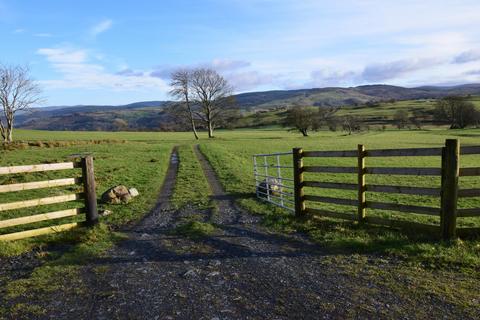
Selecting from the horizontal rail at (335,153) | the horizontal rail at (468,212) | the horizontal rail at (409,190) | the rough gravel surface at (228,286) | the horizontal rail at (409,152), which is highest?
the horizontal rail at (409,152)

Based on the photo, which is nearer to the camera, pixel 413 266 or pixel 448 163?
pixel 413 266

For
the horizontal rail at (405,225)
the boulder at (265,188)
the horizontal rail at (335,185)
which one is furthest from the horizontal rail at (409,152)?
the boulder at (265,188)

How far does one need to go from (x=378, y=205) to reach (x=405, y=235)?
1.02 m

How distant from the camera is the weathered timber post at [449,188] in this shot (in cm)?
756

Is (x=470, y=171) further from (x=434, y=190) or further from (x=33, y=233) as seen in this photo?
(x=33, y=233)

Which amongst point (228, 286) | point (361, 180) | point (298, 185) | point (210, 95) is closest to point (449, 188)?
point (361, 180)

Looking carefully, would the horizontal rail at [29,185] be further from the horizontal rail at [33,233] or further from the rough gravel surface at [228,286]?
the rough gravel surface at [228,286]

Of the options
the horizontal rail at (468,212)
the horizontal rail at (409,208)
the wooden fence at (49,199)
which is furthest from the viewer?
the wooden fence at (49,199)

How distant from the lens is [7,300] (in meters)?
5.75

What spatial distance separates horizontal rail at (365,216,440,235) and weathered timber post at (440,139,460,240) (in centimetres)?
26

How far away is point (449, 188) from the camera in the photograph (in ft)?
25.1

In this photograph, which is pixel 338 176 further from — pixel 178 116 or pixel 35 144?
pixel 178 116

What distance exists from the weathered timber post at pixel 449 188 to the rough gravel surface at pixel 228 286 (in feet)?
5.84

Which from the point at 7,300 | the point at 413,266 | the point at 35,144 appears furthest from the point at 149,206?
the point at 35,144
